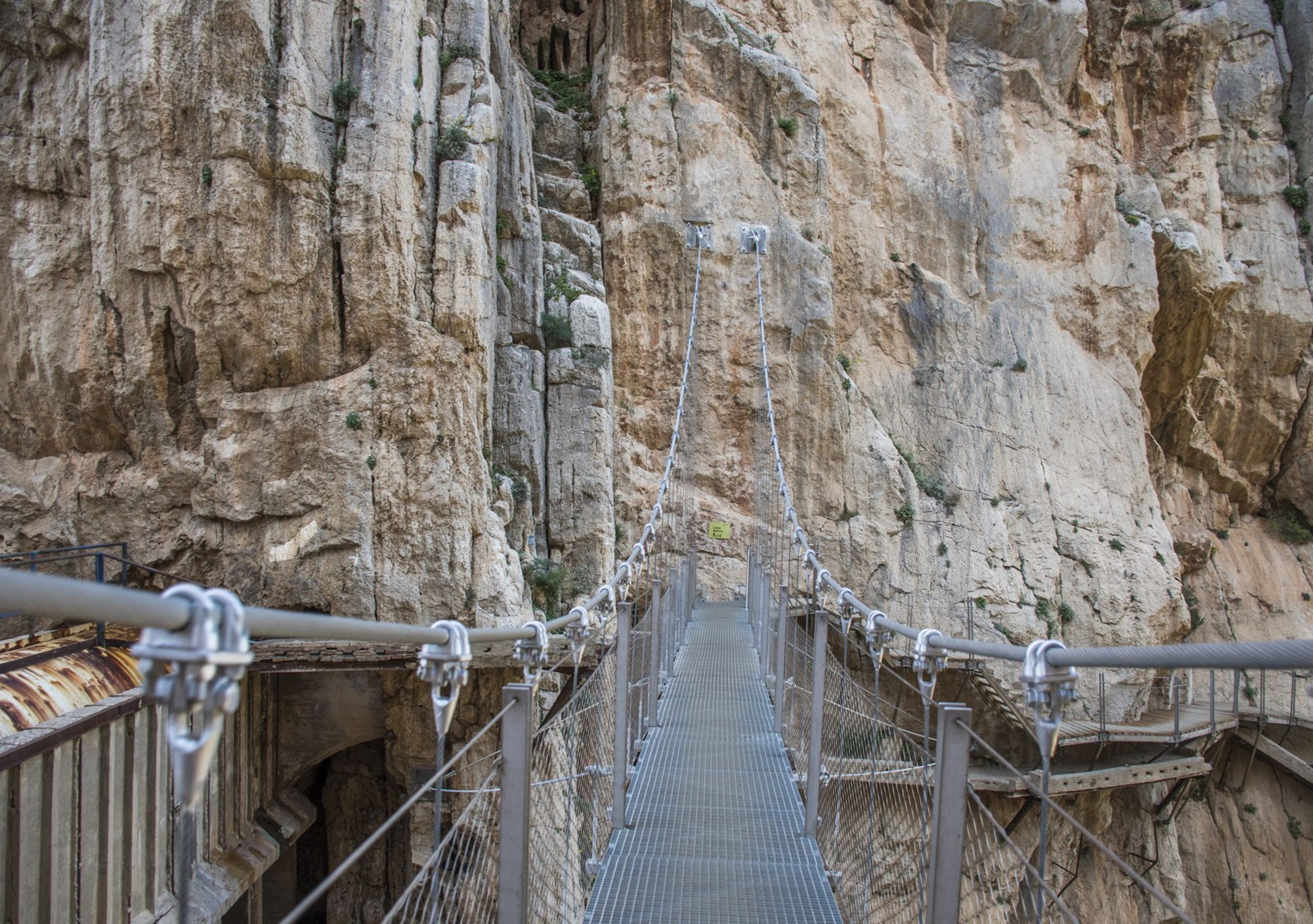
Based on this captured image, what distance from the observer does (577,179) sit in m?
12.5

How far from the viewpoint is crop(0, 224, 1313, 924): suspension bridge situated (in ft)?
2.79

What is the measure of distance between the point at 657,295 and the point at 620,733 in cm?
991

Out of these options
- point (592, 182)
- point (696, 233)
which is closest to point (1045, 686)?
point (696, 233)

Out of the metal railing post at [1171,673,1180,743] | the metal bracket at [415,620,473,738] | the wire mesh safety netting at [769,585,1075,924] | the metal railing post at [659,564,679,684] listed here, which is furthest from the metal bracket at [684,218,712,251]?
the metal bracket at [415,620,473,738]

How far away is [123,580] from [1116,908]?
12.4 m

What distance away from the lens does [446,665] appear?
138cm

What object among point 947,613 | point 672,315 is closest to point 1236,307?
point 947,613

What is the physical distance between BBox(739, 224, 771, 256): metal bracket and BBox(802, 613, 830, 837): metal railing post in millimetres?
10392

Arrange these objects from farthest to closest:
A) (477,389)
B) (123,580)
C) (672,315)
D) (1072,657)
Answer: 1. (672,315)
2. (477,389)
3. (123,580)
4. (1072,657)

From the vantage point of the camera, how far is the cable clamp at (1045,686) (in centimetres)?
122

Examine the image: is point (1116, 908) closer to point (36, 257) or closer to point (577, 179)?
point (577, 179)

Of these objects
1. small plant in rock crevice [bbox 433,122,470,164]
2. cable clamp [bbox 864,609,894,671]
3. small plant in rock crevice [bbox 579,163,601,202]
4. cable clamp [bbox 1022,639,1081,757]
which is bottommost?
cable clamp [bbox 864,609,894,671]

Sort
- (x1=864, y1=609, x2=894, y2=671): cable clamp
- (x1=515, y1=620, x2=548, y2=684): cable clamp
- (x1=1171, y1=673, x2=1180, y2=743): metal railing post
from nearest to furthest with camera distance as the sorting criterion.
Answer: (x1=515, y1=620, x2=548, y2=684): cable clamp
(x1=864, y1=609, x2=894, y2=671): cable clamp
(x1=1171, y1=673, x2=1180, y2=743): metal railing post

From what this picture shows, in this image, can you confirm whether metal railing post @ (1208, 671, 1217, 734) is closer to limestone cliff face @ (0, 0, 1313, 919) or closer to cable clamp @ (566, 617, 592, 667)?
limestone cliff face @ (0, 0, 1313, 919)
